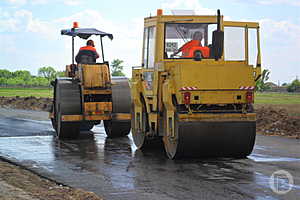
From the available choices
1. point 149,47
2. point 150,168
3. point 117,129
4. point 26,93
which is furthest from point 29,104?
point 150,168

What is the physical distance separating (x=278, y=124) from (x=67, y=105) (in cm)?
609

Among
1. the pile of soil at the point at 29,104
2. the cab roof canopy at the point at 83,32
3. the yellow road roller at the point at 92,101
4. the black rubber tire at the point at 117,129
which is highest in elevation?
the cab roof canopy at the point at 83,32

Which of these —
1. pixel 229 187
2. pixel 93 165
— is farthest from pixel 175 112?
pixel 229 187

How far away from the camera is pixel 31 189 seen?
816 centimetres

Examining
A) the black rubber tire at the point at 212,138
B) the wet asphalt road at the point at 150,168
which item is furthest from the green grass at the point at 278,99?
the black rubber tire at the point at 212,138

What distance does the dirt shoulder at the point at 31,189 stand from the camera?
756 centimetres

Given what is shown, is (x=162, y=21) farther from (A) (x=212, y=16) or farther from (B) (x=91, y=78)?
(B) (x=91, y=78)

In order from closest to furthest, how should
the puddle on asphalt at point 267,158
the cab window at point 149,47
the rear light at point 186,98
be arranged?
1. the rear light at point 186,98
2. the puddle on asphalt at point 267,158
3. the cab window at point 149,47

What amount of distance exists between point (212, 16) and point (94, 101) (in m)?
4.94

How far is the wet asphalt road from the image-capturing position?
26.2 ft

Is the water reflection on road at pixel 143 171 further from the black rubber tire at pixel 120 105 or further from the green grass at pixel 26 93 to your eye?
the green grass at pixel 26 93

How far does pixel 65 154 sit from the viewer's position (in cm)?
1212

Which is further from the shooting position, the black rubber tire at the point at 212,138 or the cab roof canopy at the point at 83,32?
the cab roof canopy at the point at 83,32

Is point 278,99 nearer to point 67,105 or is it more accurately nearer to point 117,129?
point 117,129
